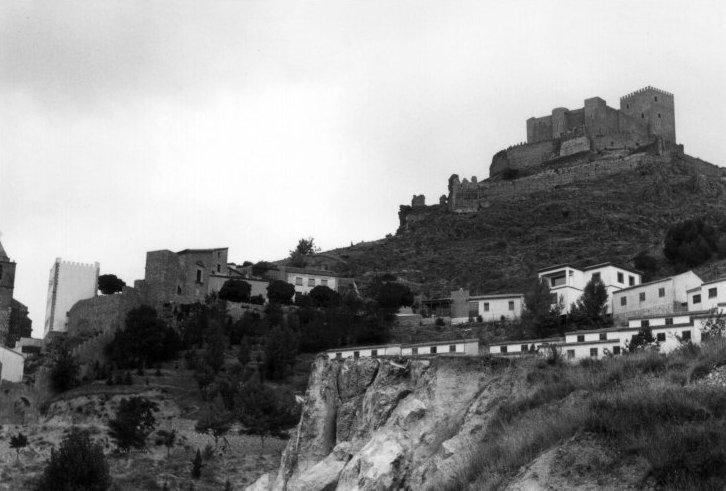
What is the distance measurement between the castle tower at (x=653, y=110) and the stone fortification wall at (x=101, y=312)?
2677 inches

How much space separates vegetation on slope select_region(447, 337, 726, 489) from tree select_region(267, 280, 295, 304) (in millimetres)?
56126

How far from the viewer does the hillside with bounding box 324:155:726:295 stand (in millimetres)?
86125

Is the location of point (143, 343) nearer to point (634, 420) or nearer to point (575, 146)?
point (634, 420)

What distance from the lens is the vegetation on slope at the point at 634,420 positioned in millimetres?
13148

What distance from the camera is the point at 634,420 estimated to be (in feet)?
47.2

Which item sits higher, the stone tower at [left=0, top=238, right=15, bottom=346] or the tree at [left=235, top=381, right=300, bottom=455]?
the stone tower at [left=0, top=238, right=15, bottom=346]

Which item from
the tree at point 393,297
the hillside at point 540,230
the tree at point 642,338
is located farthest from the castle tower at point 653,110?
the tree at point 642,338

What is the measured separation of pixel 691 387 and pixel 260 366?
1777 inches

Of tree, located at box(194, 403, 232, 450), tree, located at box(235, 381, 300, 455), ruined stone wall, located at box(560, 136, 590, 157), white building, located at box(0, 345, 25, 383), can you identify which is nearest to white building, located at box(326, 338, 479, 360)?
tree, located at box(235, 381, 300, 455)

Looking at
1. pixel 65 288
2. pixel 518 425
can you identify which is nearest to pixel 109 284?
pixel 65 288

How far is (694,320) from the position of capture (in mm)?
35812

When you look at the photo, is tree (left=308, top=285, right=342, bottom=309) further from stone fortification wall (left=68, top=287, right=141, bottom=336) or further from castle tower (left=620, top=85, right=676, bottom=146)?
castle tower (left=620, top=85, right=676, bottom=146)

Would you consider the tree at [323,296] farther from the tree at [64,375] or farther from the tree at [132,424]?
the tree at [132,424]

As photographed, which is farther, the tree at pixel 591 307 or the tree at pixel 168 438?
the tree at pixel 168 438
